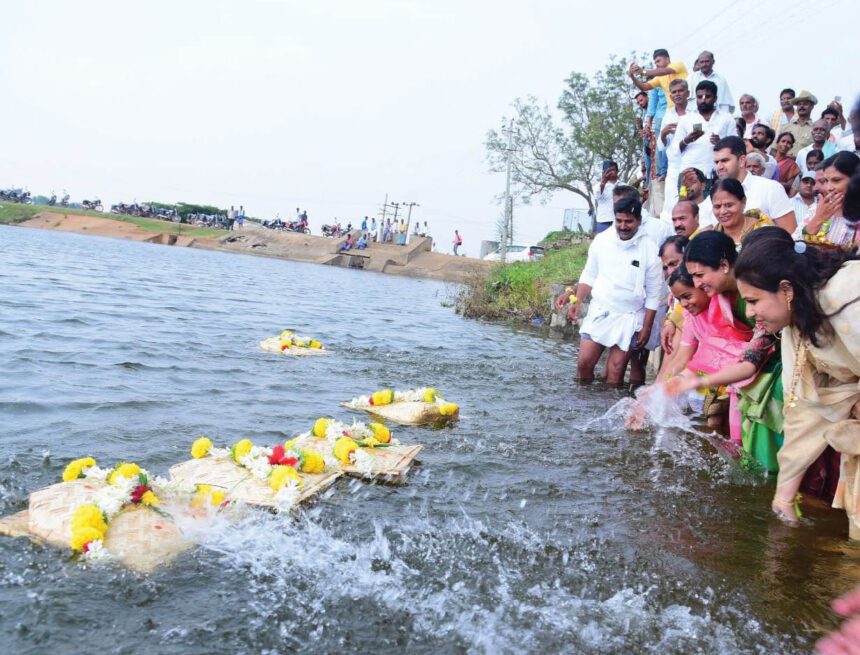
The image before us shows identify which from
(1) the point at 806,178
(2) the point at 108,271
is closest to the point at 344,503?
(1) the point at 806,178

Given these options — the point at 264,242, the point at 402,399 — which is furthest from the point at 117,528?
the point at 264,242

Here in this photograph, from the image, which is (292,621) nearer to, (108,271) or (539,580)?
(539,580)

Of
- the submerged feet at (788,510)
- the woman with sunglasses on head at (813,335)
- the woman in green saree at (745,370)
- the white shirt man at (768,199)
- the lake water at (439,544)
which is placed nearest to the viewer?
the lake water at (439,544)

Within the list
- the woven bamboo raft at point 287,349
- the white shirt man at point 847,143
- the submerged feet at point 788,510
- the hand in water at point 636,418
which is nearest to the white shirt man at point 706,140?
the white shirt man at point 847,143

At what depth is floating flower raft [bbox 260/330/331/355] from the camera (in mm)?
9078

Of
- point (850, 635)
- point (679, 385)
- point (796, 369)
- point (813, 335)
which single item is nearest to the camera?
point (850, 635)

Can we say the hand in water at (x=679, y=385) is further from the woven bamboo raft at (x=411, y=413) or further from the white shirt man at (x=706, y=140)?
the white shirt man at (x=706, y=140)

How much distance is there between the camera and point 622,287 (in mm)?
6852

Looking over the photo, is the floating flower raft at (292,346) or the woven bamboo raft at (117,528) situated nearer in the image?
the woven bamboo raft at (117,528)

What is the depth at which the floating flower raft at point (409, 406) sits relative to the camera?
5.86 metres

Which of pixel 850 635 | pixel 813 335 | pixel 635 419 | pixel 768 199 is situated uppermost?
pixel 768 199

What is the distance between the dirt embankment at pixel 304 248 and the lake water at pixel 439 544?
3510 cm

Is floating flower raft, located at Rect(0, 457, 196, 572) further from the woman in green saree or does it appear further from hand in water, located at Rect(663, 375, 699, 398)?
the woman in green saree

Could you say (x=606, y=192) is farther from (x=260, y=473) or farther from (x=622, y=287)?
(x=260, y=473)
